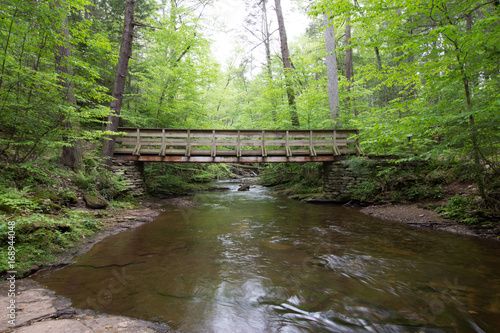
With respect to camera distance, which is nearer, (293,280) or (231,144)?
(293,280)

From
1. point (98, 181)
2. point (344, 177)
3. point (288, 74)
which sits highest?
point (288, 74)

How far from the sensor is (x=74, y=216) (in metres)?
5.05

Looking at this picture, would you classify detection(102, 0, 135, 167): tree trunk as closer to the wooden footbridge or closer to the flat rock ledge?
the wooden footbridge

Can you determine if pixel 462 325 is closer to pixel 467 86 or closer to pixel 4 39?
pixel 467 86

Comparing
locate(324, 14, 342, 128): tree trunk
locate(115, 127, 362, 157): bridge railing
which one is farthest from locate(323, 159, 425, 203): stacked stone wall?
locate(324, 14, 342, 128): tree trunk

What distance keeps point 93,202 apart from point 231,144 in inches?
229

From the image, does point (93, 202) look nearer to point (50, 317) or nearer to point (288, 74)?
point (50, 317)

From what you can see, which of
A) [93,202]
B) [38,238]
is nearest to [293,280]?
[38,238]

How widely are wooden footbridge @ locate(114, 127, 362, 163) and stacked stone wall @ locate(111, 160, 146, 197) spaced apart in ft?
1.09

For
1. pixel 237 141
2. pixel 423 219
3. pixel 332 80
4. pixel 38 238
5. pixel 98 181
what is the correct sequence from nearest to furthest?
pixel 38 238 → pixel 423 219 → pixel 98 181 → pixel 237 141 → pixel 332 80

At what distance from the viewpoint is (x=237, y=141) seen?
→ 10.7 metres

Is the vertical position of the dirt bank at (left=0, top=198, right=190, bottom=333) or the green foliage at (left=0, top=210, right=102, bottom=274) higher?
the green foliage at (left=0, top=210, right=102, bottom=274)

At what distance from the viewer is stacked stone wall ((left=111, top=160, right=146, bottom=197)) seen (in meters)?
9.51

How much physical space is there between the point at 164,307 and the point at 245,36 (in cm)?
1947
